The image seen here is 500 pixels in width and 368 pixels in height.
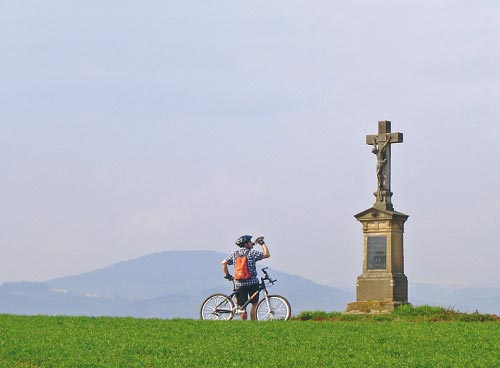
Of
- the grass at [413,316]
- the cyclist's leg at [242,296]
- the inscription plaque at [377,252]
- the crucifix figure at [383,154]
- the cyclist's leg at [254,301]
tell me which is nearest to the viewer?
the cyclist's leg at [254,301]

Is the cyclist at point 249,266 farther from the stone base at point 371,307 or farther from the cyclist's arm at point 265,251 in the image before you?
the stone base at point 371,307

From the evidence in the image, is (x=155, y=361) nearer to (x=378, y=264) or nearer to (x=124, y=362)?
(x=124, y=362)

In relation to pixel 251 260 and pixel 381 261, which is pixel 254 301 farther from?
pixel 381 261

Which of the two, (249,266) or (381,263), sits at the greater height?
(381,263)

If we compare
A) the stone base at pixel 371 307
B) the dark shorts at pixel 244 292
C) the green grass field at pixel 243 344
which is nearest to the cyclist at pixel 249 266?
the dark shorts at pixel 244 292

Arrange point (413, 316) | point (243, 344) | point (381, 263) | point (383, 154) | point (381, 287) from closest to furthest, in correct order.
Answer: point (243, 344) < point (413, 316) < point (381, 287) < point (381, 263) < point (383, 154)

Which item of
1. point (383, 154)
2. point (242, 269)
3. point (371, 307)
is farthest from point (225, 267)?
point (383, 154)

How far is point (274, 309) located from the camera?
24719 millimetres

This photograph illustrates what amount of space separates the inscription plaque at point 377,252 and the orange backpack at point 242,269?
7.73 m

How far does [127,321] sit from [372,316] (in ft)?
26.9

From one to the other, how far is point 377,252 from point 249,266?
773 cm

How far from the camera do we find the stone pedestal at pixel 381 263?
1253 inches

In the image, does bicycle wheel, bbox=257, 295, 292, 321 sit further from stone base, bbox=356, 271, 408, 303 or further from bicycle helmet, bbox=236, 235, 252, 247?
stone base, bbox=356, 271, 408, 303

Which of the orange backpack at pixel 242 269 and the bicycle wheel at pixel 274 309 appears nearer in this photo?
the bicycle wheel at pixel 274 309
